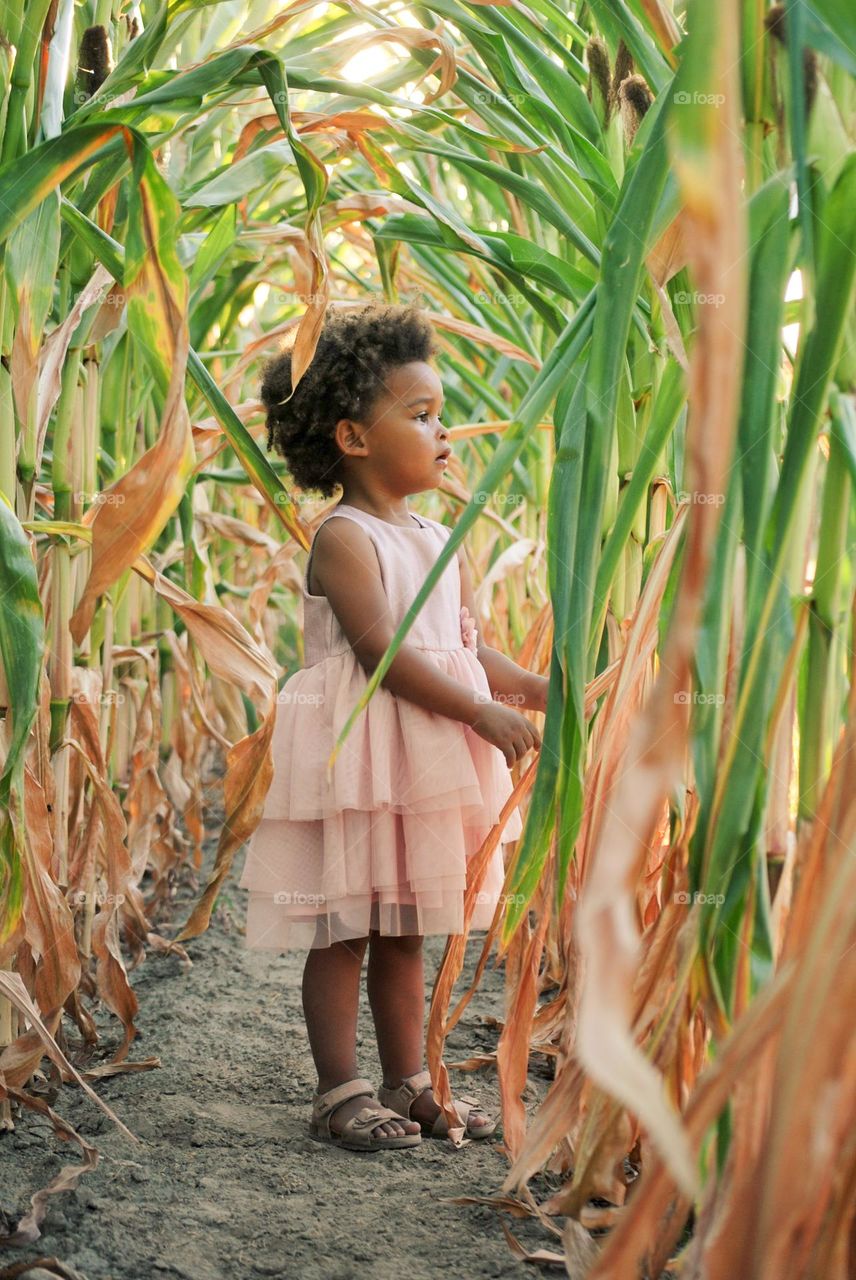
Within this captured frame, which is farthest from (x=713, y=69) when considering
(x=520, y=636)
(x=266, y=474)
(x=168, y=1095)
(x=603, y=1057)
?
(x=520, y=636)

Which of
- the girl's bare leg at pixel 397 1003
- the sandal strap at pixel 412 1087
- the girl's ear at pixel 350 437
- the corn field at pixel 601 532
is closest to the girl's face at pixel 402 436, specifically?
the girl's ear at pixel 350 437

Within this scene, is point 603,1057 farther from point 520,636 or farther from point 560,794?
point 520,636

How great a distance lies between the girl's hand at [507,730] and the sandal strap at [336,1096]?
30 cm

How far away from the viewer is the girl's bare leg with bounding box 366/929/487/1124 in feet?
3.31

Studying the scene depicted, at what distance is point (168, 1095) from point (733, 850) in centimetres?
70

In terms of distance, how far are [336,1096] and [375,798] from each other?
0.25 metres

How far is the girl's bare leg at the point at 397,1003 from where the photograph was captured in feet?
3.31

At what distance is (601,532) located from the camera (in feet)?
2.45
